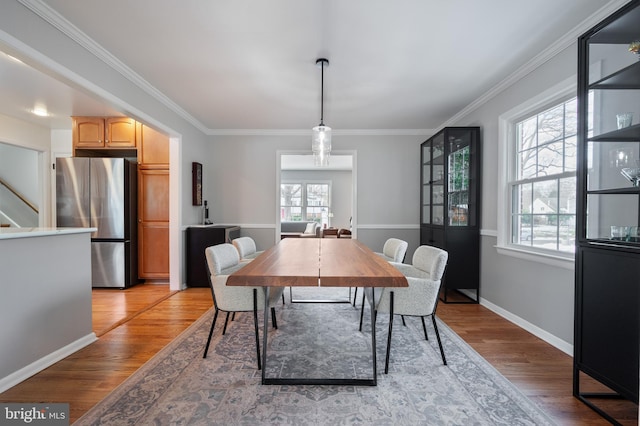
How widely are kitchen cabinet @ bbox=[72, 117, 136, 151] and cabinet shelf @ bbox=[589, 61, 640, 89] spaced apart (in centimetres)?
504

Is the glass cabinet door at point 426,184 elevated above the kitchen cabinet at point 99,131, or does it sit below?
below

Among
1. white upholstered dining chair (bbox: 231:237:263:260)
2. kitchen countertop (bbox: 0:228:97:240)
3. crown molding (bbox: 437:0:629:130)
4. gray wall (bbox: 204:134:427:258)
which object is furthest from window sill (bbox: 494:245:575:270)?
kitchen countertop (bbox: 0:228:97:240)

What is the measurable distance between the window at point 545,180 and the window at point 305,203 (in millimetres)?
6550

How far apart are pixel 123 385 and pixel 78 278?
1.04 m

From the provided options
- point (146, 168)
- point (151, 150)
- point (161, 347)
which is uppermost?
point (151, 150)

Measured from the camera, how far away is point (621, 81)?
166cm

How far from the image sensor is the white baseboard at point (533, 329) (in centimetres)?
235

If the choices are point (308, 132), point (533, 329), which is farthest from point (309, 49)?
point (533, 329)

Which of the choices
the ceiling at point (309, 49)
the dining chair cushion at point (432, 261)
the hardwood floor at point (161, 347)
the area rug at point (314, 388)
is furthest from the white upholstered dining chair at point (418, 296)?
the ceiling at point (309, 49)

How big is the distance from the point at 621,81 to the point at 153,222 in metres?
4.99

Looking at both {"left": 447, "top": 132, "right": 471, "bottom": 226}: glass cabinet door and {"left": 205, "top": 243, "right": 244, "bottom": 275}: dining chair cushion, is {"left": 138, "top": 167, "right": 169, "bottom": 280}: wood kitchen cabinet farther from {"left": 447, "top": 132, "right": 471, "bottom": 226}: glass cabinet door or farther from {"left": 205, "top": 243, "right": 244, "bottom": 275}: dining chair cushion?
{"left": 447, "top": 132, "right": 471, "bottom": 226}: glass cabinet door

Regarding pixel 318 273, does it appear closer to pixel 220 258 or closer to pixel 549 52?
pixel 220 258

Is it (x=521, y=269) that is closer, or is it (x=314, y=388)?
(x=314, y=388)

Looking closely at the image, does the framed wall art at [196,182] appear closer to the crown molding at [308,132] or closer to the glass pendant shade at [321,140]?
the crown molding at [308,132]
